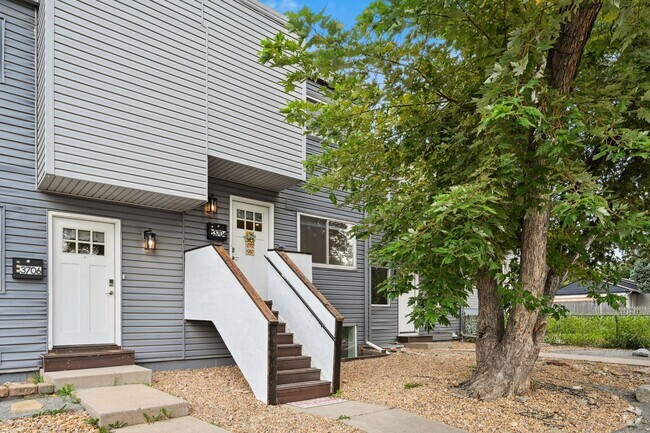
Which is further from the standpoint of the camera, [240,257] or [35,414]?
[240,257]

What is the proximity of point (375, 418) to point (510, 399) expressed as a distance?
5.75ft

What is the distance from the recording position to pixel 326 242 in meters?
9.94

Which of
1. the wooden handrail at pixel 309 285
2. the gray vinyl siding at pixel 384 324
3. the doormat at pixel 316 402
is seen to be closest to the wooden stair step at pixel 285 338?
the wooden handrail at pixel 309 285

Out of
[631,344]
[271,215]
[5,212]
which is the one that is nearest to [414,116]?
[271,215]

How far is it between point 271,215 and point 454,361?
4402 millimetres

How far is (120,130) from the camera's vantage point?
615 centimetres

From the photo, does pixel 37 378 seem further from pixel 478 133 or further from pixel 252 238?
pixel 478 133

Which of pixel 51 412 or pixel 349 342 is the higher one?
pixel 51 412

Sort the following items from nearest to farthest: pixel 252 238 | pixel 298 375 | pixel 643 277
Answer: pixel 298 375 < pixel 252 238 < pixel 643 277

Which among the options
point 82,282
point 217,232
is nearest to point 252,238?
point 217,232

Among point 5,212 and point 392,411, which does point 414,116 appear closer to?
point 392,411

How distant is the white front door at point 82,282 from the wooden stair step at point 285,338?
2.31 m

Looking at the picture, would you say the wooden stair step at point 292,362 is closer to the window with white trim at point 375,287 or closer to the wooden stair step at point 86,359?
the wooden stair step at point 86,359

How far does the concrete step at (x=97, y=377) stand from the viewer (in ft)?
17.4
